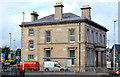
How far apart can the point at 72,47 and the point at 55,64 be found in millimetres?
5012

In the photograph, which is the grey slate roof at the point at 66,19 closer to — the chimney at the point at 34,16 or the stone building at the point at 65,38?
the stone building at the point at 65,38

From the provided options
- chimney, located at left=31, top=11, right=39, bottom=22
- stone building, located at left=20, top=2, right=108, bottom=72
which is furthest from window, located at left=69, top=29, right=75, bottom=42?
chimney, located at left=31, top=11, right=39, bottom=22

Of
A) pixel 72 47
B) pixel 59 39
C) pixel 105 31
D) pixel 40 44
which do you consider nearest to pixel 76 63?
pixel 72 47

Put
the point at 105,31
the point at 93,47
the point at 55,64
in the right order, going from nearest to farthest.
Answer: the point at 55,64
the point at 93,47
the point at 105,31

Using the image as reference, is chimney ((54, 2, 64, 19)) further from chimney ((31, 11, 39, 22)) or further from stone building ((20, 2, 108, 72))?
chimney ((31, 11, 39, 22))

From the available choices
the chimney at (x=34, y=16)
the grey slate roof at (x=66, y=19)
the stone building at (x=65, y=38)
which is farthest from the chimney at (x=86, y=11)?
the chimney at (x=34, y=16)

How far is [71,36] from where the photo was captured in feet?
144

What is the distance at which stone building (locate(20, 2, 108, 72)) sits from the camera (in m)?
42.8

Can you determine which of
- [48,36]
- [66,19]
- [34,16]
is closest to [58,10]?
[66,19]

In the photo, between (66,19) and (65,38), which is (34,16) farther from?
(65,38)

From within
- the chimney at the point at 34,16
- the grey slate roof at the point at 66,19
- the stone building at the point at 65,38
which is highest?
the chimney at the point at 34,16

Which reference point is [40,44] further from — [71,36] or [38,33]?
[71,36]

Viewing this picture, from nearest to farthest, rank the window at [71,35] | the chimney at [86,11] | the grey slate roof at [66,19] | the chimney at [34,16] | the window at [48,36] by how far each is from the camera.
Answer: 1. the grey slate roof at [66,19]
2. the window at [71,35]
3. the chimney at [86,11]
4. the window at [48,36]
5. the chimney at [34,16]

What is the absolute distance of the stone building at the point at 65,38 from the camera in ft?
140
